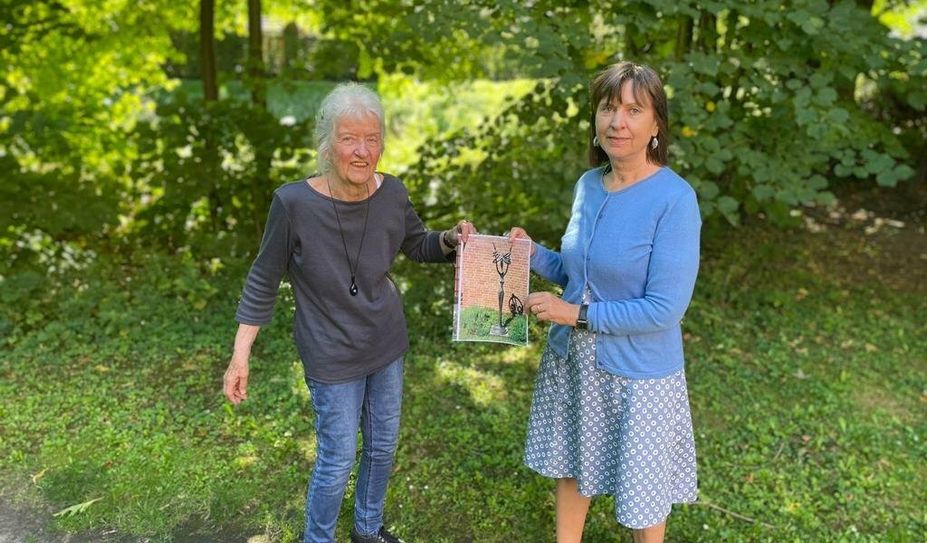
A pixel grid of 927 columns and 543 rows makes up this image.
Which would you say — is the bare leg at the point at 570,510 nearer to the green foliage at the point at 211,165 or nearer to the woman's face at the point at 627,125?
the woman's face at the point at 627,125

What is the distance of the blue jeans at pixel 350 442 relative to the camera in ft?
8.22

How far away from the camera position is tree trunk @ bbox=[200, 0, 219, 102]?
5859 mm

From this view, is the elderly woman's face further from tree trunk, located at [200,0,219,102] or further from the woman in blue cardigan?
tree trunk, located at [200,0,219,102]

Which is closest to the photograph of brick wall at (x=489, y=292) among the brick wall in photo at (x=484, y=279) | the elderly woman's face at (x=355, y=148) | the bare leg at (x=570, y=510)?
the brick wall in photo at (x=484, y=279)

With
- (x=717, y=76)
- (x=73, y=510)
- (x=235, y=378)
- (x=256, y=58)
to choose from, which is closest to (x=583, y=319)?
(x=235, y=378)

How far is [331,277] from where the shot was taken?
2.37 metres

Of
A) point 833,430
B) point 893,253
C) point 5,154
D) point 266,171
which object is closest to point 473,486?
point 833,430

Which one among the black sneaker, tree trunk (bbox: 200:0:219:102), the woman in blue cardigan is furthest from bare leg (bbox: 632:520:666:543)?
tree trunk (bbox: 200:0:219:102)

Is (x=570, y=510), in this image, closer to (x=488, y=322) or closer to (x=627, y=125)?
(x=488, y=322)

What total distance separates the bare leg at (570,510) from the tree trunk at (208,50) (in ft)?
14.4

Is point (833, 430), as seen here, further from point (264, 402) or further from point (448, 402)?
point (264, 402)

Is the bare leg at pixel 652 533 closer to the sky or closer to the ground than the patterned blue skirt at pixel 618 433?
closer to the ground

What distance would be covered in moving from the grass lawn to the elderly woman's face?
871mm

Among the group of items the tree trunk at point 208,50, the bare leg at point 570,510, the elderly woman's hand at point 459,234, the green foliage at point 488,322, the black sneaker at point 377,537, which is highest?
the tree trunk at point 208,50
